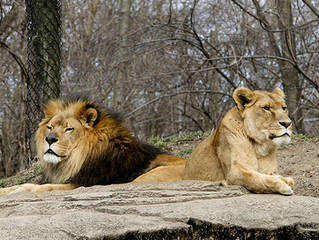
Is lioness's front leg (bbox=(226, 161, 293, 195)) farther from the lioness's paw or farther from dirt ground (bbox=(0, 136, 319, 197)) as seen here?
dirt ground (bbox=(0, 136, 319, 197))

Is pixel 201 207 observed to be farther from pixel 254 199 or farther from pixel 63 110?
pixel 63 110

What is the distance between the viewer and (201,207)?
343cm

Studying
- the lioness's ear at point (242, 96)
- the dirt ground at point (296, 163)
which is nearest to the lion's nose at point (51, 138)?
the lioness's ear at point (242, 96)

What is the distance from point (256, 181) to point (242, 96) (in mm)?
811

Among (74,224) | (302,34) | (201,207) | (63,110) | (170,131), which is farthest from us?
(170,131)

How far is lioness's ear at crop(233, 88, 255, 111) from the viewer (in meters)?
4.35

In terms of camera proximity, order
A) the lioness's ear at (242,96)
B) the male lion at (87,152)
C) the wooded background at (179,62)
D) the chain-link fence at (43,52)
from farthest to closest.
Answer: the wooded background at (179,62) → the chain-link fence at (43,52) → the male lion at (87,152) → the lioness's ear at (242,96)

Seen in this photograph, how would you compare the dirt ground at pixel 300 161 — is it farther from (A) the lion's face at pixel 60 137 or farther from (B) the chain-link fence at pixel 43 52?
(A) the lion's face at pixel 60 137

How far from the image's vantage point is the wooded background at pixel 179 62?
371 inches

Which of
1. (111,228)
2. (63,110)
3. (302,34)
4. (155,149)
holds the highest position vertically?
(302,34)

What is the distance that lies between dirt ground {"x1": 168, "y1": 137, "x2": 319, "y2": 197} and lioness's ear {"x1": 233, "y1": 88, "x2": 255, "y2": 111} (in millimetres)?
1493

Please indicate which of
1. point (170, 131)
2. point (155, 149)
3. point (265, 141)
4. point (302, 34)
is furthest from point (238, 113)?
point (170, 131)

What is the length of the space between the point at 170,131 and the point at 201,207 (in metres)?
9.13

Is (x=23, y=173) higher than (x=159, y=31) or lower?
lower
